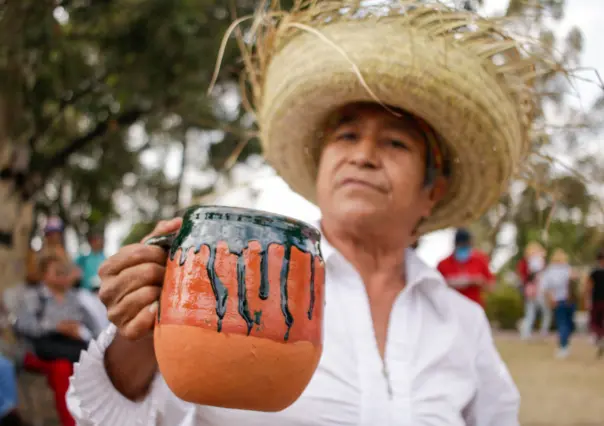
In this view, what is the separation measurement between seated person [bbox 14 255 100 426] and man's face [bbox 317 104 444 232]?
3.28 metres

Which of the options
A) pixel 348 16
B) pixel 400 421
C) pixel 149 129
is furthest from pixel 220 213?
pixel 149 129

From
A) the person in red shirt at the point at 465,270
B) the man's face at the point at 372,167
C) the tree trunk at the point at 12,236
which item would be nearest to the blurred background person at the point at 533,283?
the person in red shirt at the point at 465,270

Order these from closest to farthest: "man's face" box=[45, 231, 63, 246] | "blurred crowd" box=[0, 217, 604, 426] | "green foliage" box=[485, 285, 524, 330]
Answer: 1. "blurred crowd" box=[0, 217, 604, 426]
2. "man's face" box=[45, 231, 63, 246]
3. "green foliage" box=[485, 285, 524, 330]

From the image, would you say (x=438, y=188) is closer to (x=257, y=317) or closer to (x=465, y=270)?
(x=257, y=317)

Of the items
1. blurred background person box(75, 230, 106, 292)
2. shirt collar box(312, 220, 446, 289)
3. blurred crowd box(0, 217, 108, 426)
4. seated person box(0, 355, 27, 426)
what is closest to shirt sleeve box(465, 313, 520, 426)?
shirt collar box(312, 220, 446, 289)

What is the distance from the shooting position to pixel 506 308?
16.4 metres

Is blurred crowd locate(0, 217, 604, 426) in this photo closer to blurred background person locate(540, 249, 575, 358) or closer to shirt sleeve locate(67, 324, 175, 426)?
shirt sleeve locate(67, 324, 175, 426)

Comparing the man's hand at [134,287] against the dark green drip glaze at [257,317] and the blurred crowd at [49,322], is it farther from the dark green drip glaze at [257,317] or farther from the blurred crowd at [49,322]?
the blurred crowd at [49,322]

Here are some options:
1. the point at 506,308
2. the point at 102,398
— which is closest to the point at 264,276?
the point at 102,398

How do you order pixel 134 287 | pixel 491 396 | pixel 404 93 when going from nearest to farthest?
pixel 134 287 → pixel 404 93 → pixel 491 396

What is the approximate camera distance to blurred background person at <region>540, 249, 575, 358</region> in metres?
9.48

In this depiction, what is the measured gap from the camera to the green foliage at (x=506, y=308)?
16.4m

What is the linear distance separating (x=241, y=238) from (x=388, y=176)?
0.77 metres

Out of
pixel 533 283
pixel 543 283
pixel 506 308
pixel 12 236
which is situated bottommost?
pixel 12 236
